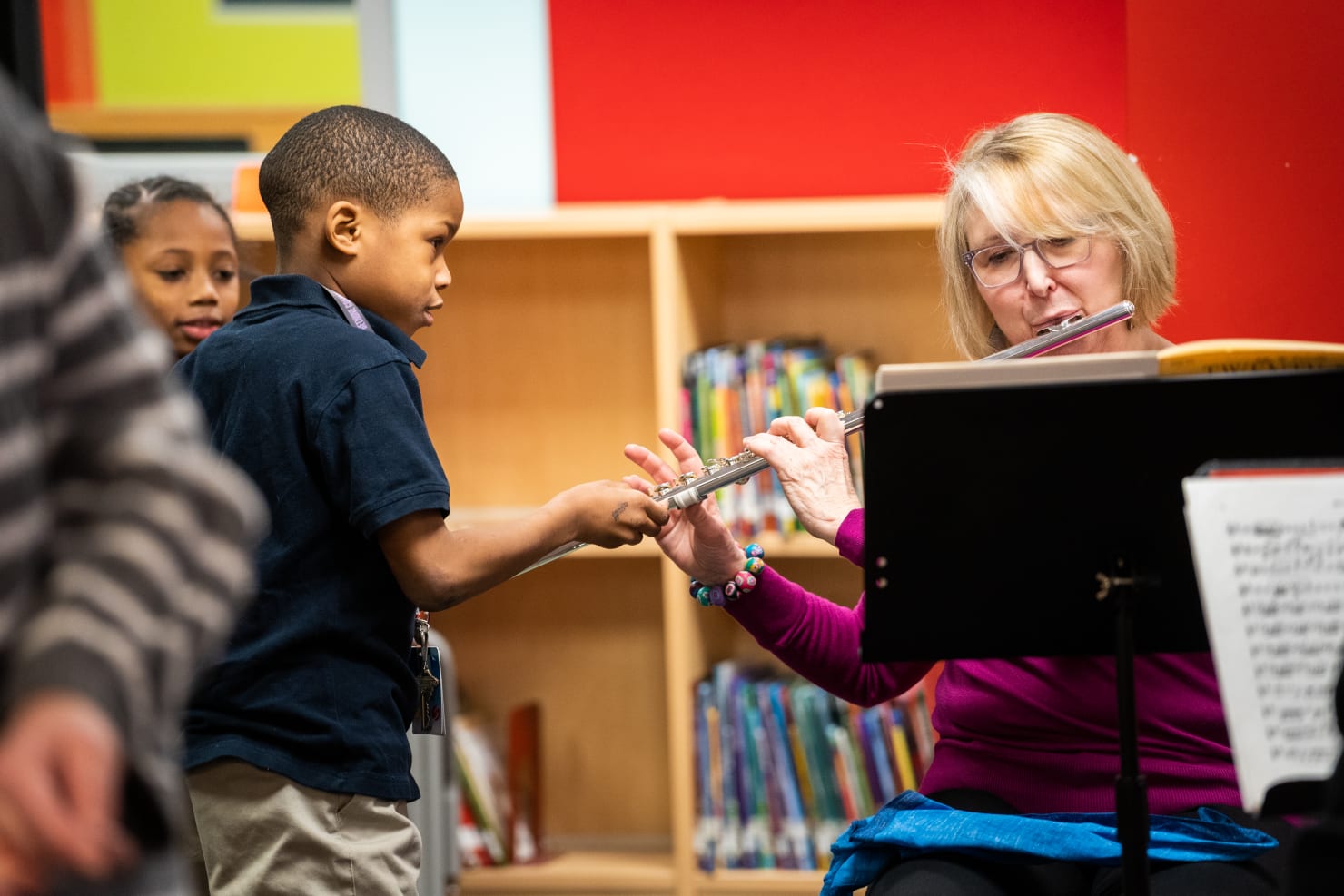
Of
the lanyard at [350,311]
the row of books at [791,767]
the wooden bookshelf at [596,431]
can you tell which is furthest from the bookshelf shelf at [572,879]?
the lanyard at [350,311]

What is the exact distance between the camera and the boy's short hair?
1.56 meters

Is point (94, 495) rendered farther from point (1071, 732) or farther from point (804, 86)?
point (804, 86)

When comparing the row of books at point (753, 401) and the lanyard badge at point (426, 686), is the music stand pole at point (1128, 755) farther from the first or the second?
the row of books at point (753, 401)

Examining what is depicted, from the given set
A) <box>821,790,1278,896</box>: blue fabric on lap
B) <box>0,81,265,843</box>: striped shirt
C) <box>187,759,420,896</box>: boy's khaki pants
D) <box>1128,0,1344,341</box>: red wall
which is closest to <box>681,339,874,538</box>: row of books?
<box>1128,0,1344,341</box>: red wall

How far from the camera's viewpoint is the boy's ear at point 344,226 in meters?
1.55

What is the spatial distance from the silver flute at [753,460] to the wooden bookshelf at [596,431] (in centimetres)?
96

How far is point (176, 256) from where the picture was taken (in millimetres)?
2234

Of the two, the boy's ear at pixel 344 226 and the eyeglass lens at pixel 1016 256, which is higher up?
the boy's ear at pixel 344 226

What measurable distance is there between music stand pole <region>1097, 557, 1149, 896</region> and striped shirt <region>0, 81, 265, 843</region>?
837mm

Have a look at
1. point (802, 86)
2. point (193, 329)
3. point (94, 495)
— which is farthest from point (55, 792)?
point (802, 86)

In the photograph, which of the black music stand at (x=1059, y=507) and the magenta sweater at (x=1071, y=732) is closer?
the black music stand at (x=1059, y=507)

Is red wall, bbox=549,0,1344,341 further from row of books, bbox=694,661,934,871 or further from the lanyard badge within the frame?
the lanyard badge

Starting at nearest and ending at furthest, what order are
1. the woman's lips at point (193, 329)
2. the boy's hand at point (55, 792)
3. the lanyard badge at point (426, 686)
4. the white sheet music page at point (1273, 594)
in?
the boy's hand at point (55, 792)
the white sheet music page at point (1273, 594)
the lanyard badge at point (426, 686)
the woman's lips at point (193, 329)

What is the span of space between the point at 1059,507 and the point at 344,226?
0.86 metres
